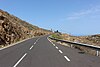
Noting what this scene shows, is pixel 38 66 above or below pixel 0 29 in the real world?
below

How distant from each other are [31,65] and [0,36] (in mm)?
21624

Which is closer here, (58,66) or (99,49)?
(58,66)

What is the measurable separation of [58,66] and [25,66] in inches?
64.9

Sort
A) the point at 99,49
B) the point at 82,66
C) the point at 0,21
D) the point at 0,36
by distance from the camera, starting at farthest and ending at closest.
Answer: the point at 0,21, the point at 0,36, the point at 99,49, the point at 82,66

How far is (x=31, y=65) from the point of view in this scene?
1010 cm

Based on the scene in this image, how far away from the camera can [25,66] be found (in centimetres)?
981

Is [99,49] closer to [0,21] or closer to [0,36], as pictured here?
[0,36]

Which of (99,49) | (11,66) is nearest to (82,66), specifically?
(11,66)

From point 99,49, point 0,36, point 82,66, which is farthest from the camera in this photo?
point 0,36

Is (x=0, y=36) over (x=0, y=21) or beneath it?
beneath

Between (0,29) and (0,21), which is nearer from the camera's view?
(0,29)

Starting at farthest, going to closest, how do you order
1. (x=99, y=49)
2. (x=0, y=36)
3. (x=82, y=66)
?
1. (x=0, y=36)
2. (x=99, y=49)
3. (x=82, y=66)

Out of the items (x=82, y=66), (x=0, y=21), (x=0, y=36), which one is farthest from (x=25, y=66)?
(x=0, y=21)

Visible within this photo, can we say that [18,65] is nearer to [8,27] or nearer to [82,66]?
[82,66]
